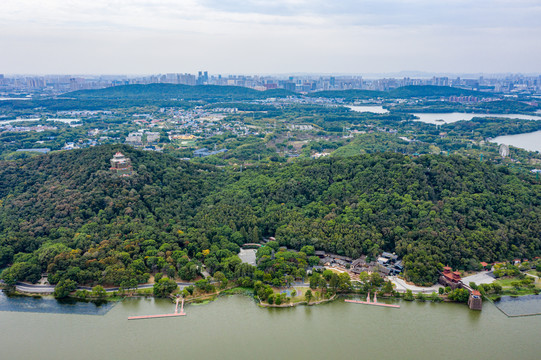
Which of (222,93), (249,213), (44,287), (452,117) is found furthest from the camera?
(222,93)

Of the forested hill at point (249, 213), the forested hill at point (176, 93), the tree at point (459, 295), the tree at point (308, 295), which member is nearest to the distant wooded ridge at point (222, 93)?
the forested hill at point (176, 93)

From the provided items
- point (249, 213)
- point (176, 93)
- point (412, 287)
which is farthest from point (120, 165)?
point (176, 93)

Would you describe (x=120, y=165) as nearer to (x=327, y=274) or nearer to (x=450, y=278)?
(x=327, y=274)

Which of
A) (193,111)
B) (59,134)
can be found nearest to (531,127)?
(193,111)

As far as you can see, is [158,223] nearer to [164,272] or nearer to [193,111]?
[164,272]

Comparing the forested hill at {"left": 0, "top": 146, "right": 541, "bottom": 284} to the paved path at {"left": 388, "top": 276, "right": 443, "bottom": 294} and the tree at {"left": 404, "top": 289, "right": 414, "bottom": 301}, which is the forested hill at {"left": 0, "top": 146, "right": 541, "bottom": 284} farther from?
the tree at {"left": 404, "top": 289, "right": 414, "bottom": 301}

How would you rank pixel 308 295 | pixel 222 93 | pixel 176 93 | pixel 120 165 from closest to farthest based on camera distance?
pixel 308 295 < pixel 120 165 < pixel 176 93 < pixel 222 93
